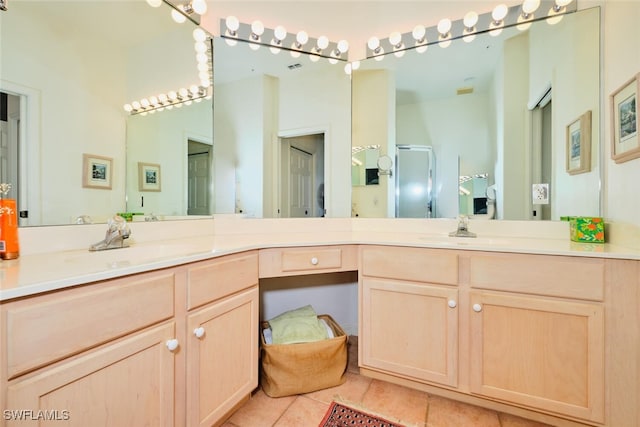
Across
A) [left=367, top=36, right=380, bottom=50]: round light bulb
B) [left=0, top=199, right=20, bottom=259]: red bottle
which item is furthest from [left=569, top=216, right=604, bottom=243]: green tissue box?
[left=0, top=199, right=20, bottom=259]: red bottle

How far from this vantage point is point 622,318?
3.54 ft

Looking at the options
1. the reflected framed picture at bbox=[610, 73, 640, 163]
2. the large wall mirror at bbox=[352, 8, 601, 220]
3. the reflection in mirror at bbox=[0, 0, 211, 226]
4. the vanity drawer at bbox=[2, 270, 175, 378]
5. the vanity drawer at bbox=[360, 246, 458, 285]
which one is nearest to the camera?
the vanity drawer at bbox=[2, 270, 175, 378]

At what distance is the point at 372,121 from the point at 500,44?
2.93ft

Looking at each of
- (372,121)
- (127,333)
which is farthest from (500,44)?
(127,333)

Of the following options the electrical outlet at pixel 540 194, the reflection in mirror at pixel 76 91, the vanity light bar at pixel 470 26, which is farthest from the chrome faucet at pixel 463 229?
the reflection in mirror at pixel 76 91

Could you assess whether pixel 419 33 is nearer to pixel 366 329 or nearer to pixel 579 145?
pixel 579 145

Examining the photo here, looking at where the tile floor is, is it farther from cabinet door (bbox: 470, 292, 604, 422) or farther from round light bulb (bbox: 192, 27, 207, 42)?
round light bulb (bbox: 192, 27, 207, 42)

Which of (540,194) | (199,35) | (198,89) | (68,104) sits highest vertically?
(199,35)

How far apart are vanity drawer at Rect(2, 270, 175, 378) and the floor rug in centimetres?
92

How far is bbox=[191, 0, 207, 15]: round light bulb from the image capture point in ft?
5.35

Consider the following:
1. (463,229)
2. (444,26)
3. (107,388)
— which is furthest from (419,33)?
(107,388)

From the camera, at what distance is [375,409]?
135 centimetres

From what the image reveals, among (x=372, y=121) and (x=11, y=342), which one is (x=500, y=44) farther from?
(x=11, y=342)

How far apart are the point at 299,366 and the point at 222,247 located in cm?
76
